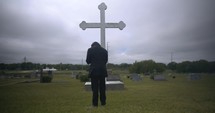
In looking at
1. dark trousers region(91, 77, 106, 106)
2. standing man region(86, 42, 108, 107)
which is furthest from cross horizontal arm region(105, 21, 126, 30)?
dark trousers region(91, 77, 106, 106)

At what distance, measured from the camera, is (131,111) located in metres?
6.36

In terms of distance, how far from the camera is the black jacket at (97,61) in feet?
23.2

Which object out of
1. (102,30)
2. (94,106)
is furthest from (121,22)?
(94,106)

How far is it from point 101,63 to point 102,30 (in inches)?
189

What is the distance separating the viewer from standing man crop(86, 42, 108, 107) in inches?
279

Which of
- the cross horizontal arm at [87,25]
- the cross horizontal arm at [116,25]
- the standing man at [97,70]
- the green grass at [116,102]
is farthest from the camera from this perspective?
the cross horizontal arm at [116,25]

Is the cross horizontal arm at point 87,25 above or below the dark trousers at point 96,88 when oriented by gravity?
above

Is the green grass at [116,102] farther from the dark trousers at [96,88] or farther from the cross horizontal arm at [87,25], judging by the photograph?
the cross horizontal arm at [87,25]

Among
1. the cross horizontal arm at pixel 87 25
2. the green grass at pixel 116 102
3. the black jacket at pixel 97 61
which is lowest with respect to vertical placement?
the green grass at pixel 116 102

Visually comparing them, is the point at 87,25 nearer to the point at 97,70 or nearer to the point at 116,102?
→ the point at 116,102

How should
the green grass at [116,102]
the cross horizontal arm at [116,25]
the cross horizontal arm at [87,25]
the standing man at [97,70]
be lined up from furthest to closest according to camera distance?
the cross horizontal arm at [116,25], the cross horizontal arm at [87,25], the standing man at [97,70], the green grass at [116,102]

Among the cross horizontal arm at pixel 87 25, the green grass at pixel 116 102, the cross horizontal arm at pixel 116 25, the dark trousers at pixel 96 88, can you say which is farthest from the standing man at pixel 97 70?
the cross horizontal arm at pixel 116 25

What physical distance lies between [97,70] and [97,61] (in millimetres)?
301

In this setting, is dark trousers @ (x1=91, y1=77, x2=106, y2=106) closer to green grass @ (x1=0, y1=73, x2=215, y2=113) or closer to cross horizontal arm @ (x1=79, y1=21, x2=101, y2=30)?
green grass @ (x1=0, y1=73, x2=215, y2=113)
